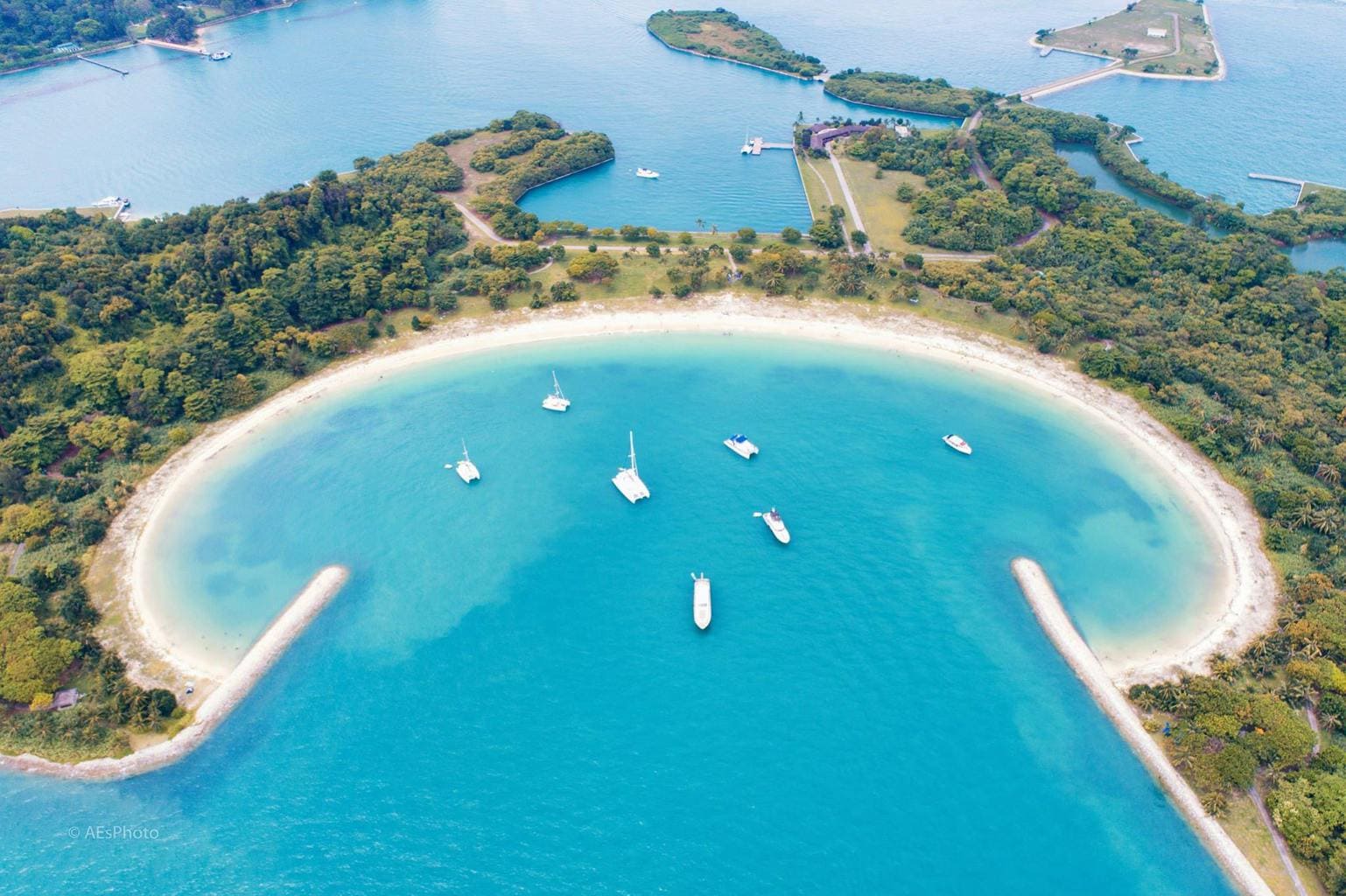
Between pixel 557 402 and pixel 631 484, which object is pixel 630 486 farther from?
pixel 557 402

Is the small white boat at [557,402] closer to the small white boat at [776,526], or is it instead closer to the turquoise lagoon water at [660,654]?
the turquoise lagoon water at [660,654]

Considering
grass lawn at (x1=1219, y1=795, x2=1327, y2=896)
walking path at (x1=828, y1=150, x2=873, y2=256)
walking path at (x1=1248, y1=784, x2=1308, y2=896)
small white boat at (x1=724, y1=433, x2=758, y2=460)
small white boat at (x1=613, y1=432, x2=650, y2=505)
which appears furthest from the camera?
walking path at (x1=828, y1=150, x2=873, y2=256)

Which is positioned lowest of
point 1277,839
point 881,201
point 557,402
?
point 557,402

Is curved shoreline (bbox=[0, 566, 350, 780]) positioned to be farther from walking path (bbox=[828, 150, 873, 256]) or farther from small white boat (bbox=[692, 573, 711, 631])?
walking path (bbox=[828, 150, 873, 256])

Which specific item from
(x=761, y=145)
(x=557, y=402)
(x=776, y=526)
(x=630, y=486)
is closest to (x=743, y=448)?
(x=776, y=526)

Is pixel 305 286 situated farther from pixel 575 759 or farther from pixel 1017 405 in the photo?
pixel 1017 405

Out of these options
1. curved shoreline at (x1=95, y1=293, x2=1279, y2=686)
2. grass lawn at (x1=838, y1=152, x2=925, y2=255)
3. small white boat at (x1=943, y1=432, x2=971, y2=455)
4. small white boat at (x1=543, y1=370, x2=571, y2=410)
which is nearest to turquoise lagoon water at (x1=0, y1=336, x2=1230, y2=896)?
small white boat at (x1=543, y1=370, x2=571, y2=410)

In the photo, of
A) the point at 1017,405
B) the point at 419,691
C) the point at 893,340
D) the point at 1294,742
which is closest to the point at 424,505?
the point at 419,691
